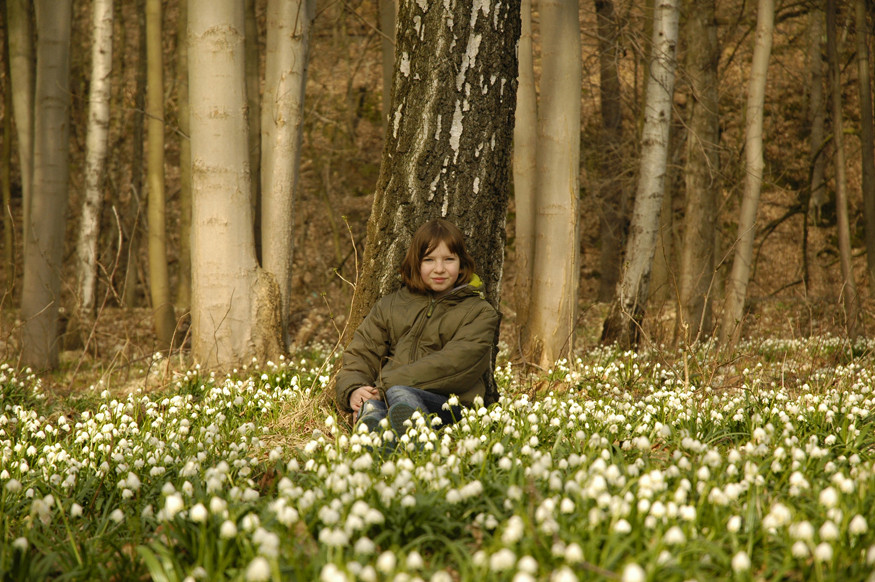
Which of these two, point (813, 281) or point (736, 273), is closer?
point (736, 273)

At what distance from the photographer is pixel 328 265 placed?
795 inches

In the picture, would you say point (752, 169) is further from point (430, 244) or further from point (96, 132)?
point (96, 132)

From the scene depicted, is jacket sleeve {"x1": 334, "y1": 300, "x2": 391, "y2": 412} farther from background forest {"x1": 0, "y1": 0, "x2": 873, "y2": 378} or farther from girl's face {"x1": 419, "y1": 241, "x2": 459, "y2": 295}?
background forest {"x1": 0, "y1": 0, "x2": 873, "y2": 378}

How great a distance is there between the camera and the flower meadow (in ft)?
7.93

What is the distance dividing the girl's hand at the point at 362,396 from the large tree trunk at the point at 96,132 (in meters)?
7.69

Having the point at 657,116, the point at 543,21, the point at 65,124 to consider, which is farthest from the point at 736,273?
the point at 65,124

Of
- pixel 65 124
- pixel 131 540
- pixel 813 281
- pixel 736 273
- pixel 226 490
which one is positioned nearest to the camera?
pixel 131 540

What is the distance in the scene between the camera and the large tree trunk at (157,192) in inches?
468

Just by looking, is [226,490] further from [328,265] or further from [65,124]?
[328,265]

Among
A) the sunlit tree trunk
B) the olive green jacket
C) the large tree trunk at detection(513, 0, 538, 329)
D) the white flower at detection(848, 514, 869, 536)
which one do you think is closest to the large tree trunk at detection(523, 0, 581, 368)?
the large tree trunk at detection(513, 0, 538, 329)

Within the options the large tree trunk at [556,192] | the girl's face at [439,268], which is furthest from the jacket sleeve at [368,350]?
the large tree trunk at [556,192]

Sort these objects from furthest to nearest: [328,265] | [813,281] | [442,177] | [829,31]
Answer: [328,265], [813,281], [829,31], [442,177]

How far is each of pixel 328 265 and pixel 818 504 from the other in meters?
18.0

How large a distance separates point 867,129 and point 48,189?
1232 centimetres
